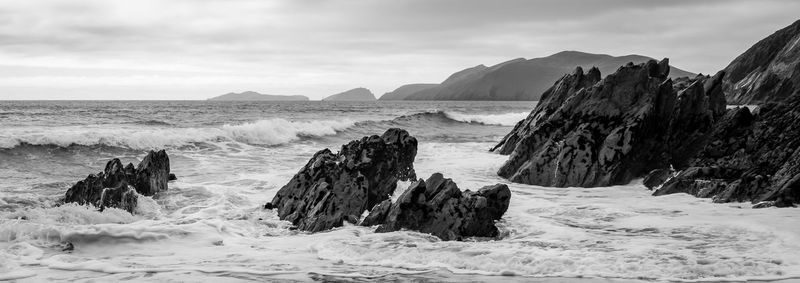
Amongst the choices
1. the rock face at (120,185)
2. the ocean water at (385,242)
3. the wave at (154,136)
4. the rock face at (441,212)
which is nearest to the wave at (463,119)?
the wave at (154,136)

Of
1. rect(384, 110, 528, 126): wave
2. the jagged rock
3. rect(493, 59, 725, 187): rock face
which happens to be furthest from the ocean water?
rect(384, 110, 528, 126): wave

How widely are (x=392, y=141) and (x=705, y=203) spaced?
814 cm

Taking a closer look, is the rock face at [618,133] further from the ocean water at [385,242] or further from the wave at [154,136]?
the wave at [154,136]

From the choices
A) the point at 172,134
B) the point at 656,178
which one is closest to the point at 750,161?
the point at 656,178

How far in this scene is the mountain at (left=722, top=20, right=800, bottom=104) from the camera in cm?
7931

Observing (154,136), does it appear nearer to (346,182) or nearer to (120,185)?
(120,185)

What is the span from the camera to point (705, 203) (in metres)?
14.8

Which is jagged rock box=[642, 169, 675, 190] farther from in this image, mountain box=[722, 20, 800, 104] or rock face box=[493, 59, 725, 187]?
mountain box=[722, 20, 800, 104]

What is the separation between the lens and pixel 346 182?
1469 centimetres

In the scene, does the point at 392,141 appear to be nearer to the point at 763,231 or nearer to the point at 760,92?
the point at 763,231

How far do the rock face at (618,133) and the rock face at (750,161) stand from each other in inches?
35.3

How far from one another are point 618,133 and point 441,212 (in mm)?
9524

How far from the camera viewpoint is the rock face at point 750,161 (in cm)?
1463

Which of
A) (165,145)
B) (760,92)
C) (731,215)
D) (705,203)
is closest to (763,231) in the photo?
(731,215)
